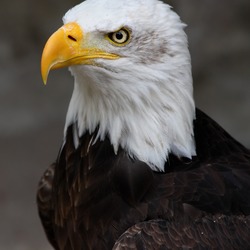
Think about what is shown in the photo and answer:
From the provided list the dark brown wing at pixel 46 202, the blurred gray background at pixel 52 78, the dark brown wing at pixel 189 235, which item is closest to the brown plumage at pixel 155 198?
the dark brown wing at pixel 189 235

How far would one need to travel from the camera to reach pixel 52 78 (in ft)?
27.3

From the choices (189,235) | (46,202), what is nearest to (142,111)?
(189,235)

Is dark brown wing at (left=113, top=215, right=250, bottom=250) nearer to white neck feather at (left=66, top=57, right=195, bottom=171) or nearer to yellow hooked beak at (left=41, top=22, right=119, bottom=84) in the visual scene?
white neck feather at (left=66, top=57, right=195, bottom=171)

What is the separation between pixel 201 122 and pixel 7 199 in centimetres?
297

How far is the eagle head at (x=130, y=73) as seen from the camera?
416cm

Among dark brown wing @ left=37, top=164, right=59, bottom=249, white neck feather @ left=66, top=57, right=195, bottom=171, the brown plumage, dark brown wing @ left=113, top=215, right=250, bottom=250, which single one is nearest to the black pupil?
white neck feather @ left=66, top=57, right=195, bottom=171

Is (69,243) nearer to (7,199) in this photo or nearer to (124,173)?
(124,173)

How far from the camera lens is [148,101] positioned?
4355mm

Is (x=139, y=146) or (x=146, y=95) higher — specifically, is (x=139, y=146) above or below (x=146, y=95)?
below

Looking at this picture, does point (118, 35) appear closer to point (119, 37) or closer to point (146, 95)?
point (119, 37)

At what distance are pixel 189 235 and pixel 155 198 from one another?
25cm

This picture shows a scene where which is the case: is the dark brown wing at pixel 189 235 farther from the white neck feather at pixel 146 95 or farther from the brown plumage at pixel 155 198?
the white neck feather at pixel 146 95

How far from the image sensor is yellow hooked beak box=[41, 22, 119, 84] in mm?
4102

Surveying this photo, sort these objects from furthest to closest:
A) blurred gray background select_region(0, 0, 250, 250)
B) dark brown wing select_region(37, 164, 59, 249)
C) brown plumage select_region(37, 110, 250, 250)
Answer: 1. blurred gray background select_region(0, 0, 250, 250)
2. dark brown wing select_region(37, 164, 59, 249)
3. brown plumage select_region(37, 110, 250, 250)
